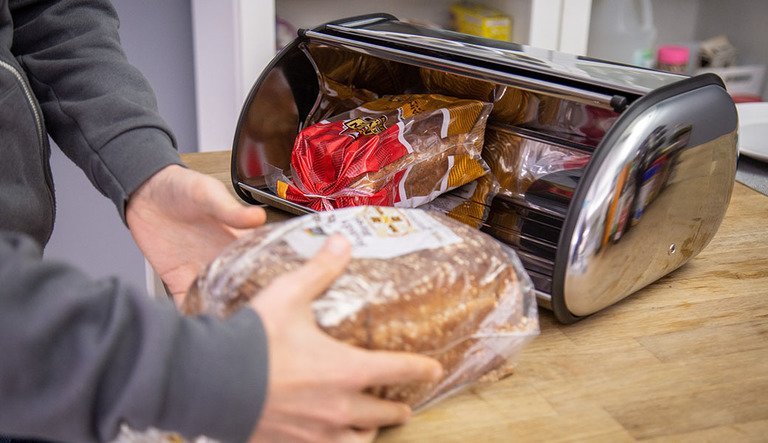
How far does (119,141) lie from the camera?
87 cm

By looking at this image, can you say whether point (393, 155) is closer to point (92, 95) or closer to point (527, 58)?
point (527, 58)

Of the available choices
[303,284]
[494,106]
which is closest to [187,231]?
[303,284]

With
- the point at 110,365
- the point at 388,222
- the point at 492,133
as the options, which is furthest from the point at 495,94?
the point at 110,365

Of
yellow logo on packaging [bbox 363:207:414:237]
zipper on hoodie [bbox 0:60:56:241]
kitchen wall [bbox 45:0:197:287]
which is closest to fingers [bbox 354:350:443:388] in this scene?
yellow logo on packaging [bbox 363:207:414:237]

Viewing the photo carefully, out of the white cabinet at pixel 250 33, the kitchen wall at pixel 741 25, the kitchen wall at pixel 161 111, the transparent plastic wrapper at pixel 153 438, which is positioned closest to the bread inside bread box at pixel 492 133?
the transparent plastic wrapper at pixel 153 438

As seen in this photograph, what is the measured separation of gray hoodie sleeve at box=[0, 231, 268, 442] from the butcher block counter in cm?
17

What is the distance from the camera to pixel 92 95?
0.92 metres

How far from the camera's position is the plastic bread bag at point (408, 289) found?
60 centimetres

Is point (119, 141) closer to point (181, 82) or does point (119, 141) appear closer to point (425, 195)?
point (425, 195)

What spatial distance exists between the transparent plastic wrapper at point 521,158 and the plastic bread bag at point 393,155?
0.03 meters

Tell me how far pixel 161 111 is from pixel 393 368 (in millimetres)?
1512

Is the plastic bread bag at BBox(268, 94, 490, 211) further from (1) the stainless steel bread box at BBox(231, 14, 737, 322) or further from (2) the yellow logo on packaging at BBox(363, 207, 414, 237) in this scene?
(2) the yellow logo on packaging at BBox(363, 207, 414, 237)

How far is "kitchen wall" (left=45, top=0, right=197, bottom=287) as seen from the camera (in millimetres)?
1828

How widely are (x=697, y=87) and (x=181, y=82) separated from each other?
1.34 meters
